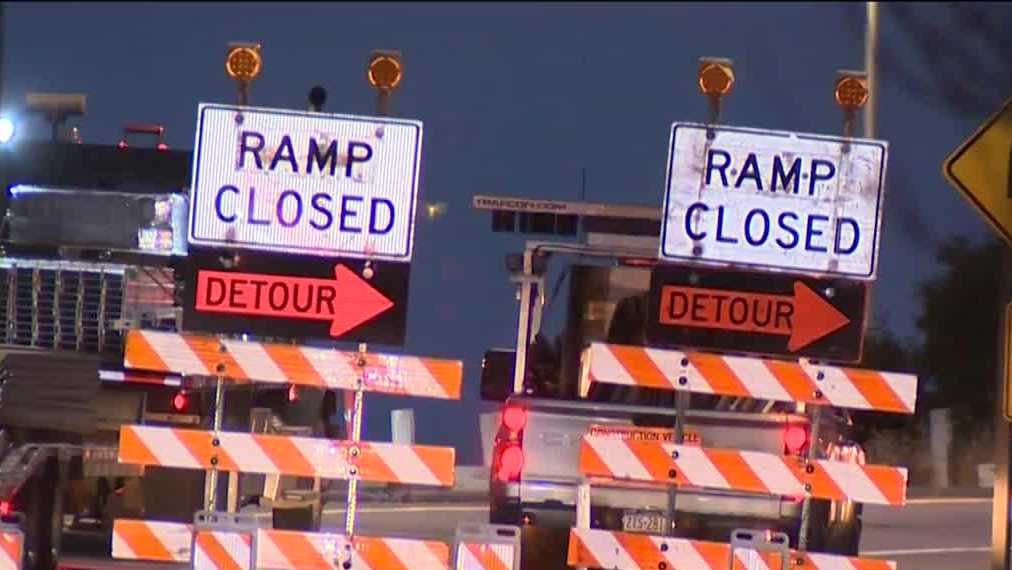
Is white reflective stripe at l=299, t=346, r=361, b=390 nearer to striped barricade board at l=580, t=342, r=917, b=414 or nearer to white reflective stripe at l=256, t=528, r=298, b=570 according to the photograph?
white reflective stripe at l=256, t=528, r=298, b=570

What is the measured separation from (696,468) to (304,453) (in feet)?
7.05

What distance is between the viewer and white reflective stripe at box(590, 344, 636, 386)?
1188 cm

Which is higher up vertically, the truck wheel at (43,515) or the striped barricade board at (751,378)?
the striped barricade board at (751,378)

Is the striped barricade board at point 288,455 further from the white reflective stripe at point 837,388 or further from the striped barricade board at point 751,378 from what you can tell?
the white reflective stripe at point 837,388

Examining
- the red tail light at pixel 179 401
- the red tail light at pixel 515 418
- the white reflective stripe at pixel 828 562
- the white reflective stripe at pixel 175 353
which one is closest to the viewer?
the white reflective stripe at pixel 828 562

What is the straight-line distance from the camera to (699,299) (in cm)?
1207

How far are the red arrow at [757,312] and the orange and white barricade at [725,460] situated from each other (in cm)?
21

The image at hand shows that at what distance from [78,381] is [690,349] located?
182 inches

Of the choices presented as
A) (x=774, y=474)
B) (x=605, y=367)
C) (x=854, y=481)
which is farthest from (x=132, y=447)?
(x=854, y=481)

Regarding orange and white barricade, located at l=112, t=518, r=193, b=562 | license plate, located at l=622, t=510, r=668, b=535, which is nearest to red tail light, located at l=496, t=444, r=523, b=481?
license plate, located at l=622, t=510, r=668, b=535

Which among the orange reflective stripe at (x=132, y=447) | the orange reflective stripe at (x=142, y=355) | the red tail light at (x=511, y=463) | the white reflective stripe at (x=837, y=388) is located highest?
the white reflective stripe at (x=837, y=388)

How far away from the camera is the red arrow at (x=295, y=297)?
11.9 m

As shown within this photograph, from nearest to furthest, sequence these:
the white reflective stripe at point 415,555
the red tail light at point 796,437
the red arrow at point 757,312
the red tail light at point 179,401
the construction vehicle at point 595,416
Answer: the white reflective stripe at point 415,555 < the red arrow at point 757,312 < the red tail light at point 796,437 < the construction vehicle at point 595,416 < the red tail light at point 179,401

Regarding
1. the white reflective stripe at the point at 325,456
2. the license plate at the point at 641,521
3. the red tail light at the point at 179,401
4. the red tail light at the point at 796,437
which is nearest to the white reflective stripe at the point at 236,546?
the white reflective stripe at the point at 325,456
